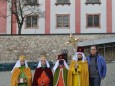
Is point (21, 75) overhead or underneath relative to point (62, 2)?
underneath

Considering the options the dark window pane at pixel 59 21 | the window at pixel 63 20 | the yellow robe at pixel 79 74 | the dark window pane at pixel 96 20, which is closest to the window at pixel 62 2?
the window at pixel 63 20

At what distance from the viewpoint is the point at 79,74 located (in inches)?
391

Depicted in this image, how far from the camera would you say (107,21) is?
39562mm

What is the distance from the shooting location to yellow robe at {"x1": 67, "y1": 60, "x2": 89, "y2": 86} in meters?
9.86

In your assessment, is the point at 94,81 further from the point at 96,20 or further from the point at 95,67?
the point at 96,20

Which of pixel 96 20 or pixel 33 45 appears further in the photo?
pixel 96 20

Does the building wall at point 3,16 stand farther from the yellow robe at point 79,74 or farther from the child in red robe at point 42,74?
the yellow robe at point 79,74

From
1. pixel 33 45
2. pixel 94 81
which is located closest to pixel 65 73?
pixel 94 81

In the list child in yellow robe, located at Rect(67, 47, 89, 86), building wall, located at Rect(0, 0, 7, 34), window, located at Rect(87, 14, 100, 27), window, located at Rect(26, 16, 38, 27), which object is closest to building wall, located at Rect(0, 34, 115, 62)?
building wall, located at Rect(0, 0, 7, 34)

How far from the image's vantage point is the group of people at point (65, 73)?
32.3 ft

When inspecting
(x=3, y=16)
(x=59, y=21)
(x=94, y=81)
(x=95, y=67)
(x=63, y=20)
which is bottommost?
(x=94, y=81)

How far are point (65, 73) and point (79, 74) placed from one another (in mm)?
409

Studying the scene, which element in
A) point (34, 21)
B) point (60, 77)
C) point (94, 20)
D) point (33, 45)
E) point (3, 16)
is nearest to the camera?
point (60, 77)

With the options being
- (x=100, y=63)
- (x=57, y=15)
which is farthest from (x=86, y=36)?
(x=100, y=63)
